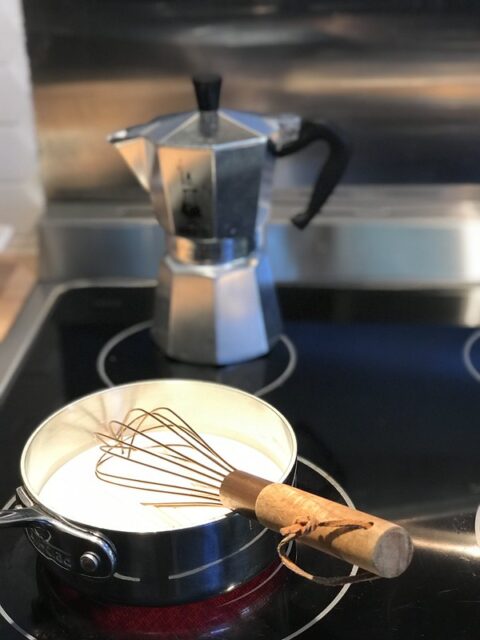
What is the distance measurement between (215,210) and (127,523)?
0.30m

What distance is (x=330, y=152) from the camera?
750 mm

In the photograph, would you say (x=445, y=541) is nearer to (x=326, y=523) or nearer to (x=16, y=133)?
(x=326, y=523)

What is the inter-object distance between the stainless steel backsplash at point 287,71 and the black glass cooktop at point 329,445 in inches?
7.1

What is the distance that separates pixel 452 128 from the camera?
0.87 metres

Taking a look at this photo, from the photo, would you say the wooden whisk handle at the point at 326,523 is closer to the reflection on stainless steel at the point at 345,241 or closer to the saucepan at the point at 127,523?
the saucepan at the point at 127,523

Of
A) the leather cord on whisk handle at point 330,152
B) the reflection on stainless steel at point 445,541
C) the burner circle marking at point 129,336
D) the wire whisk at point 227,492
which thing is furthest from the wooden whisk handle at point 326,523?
the leather cord on whisk handle at point 330,152

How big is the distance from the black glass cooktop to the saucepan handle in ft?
0.15

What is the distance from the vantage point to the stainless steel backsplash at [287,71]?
834 millimetres

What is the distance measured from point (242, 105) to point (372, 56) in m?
0.14

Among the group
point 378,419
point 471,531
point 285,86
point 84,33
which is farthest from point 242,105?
point 471,531

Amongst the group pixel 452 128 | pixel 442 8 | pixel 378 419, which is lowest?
pixel 378 419

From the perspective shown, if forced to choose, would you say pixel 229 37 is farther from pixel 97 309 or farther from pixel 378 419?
pixel 378 419

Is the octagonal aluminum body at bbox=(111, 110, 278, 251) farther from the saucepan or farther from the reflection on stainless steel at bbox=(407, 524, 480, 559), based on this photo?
the reflection on stainless steel at bbox=(407, 524, 480, 559)

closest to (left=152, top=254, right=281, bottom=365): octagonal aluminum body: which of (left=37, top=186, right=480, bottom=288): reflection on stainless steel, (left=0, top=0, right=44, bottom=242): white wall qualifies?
(left=37, top=186, right=480, bottom=288): reflection on stainless steel
